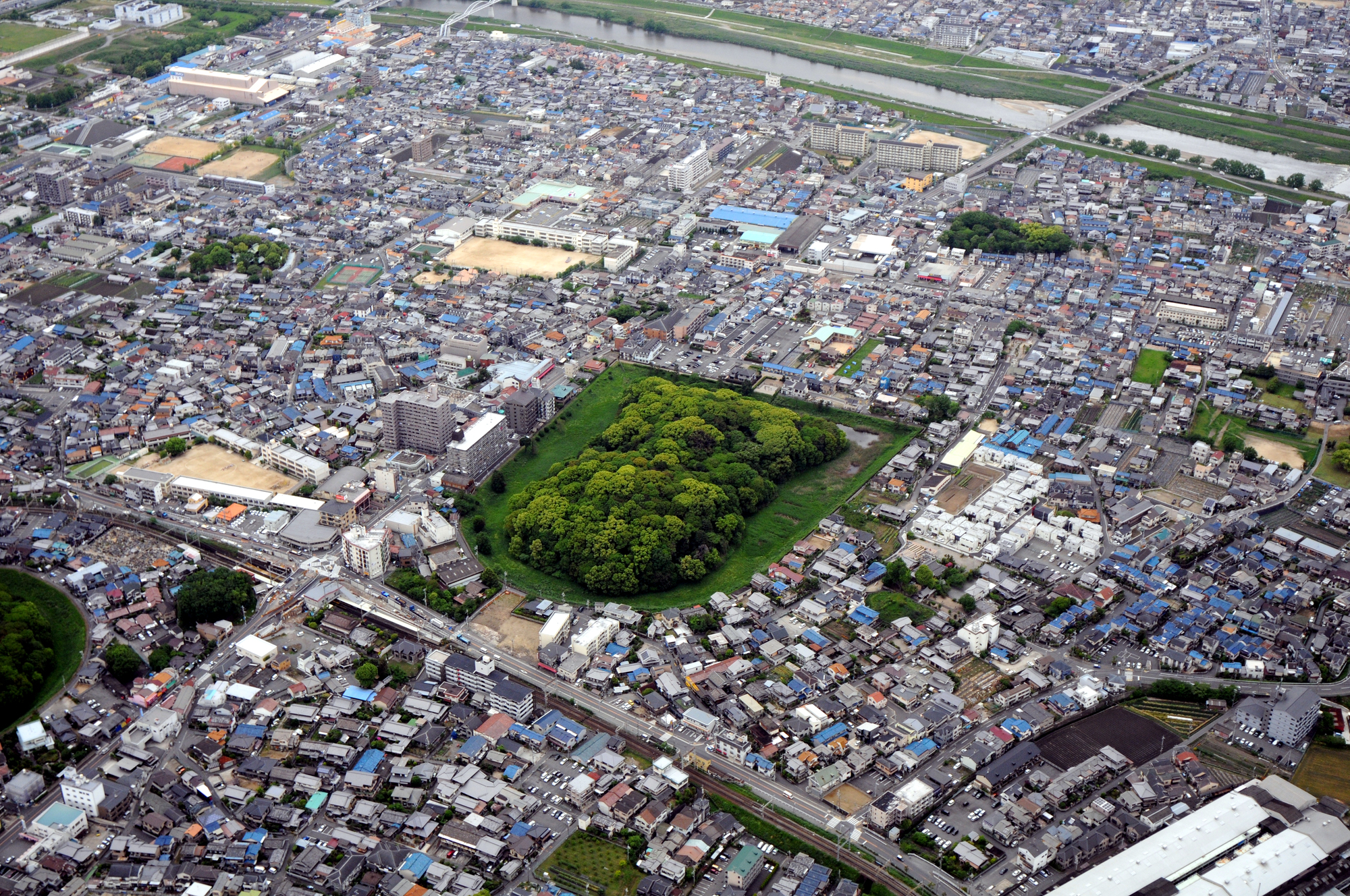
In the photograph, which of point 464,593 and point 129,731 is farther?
point 464,593

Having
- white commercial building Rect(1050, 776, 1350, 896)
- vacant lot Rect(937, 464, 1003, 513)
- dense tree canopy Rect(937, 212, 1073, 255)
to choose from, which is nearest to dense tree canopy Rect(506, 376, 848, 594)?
vacant lot Rect(937, 464, 1003, 513)

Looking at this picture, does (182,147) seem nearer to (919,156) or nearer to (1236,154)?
(919,156)

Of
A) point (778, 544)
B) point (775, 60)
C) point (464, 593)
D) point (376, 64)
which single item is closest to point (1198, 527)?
point (778, 544)

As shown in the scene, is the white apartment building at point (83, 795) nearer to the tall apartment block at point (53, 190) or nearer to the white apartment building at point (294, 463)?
the white apartment building at point (294, 463)

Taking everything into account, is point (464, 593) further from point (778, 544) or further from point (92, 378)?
point (92, 378)

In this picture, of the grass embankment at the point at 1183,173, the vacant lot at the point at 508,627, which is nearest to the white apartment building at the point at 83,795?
the vacant lot at the point at 508,627

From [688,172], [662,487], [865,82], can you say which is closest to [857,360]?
[662,487]

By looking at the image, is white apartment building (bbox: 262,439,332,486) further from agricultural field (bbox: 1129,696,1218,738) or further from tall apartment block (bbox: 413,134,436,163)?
tall apartment block (bbox: 413,134,436,163)
